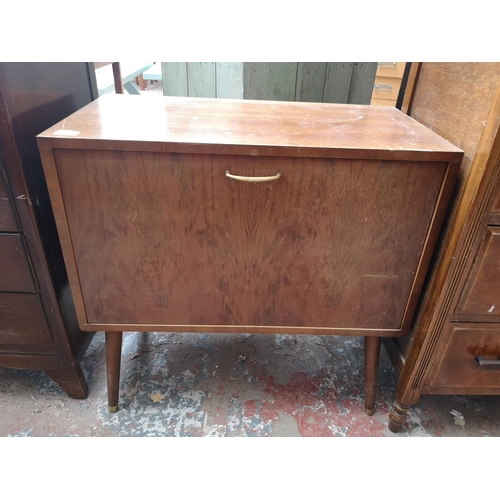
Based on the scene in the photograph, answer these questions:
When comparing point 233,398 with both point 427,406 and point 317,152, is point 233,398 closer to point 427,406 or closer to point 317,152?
point 427,406

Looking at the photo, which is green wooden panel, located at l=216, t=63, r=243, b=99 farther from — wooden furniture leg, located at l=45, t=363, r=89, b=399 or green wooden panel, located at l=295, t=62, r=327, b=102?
wooden furniture leg, located at l=45, t=363, r=89, b=399

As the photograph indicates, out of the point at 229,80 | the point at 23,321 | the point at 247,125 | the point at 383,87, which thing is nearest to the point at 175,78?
the point at 229,80

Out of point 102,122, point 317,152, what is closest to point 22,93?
point 102,122

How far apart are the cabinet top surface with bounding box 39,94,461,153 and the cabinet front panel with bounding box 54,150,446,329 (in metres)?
0.03

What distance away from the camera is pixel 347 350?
1.17m

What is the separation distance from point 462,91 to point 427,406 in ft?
2.58

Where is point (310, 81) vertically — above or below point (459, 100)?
below

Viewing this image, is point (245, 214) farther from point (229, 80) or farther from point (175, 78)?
point (175, 78)

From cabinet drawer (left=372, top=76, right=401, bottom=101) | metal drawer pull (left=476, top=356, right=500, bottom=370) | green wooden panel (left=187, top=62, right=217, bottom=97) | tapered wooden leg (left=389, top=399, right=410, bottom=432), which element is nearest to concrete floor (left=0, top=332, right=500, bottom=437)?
tapered wooden leg (left=389, top=399, right=410, bottom=432)

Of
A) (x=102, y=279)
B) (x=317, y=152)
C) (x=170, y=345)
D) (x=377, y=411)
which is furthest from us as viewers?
(x=170, y=345)

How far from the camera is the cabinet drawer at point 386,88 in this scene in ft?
6.28

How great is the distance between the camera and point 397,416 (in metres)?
0.89

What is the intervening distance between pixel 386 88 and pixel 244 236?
5.36 feet

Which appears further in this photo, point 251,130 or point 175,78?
point 175,78
